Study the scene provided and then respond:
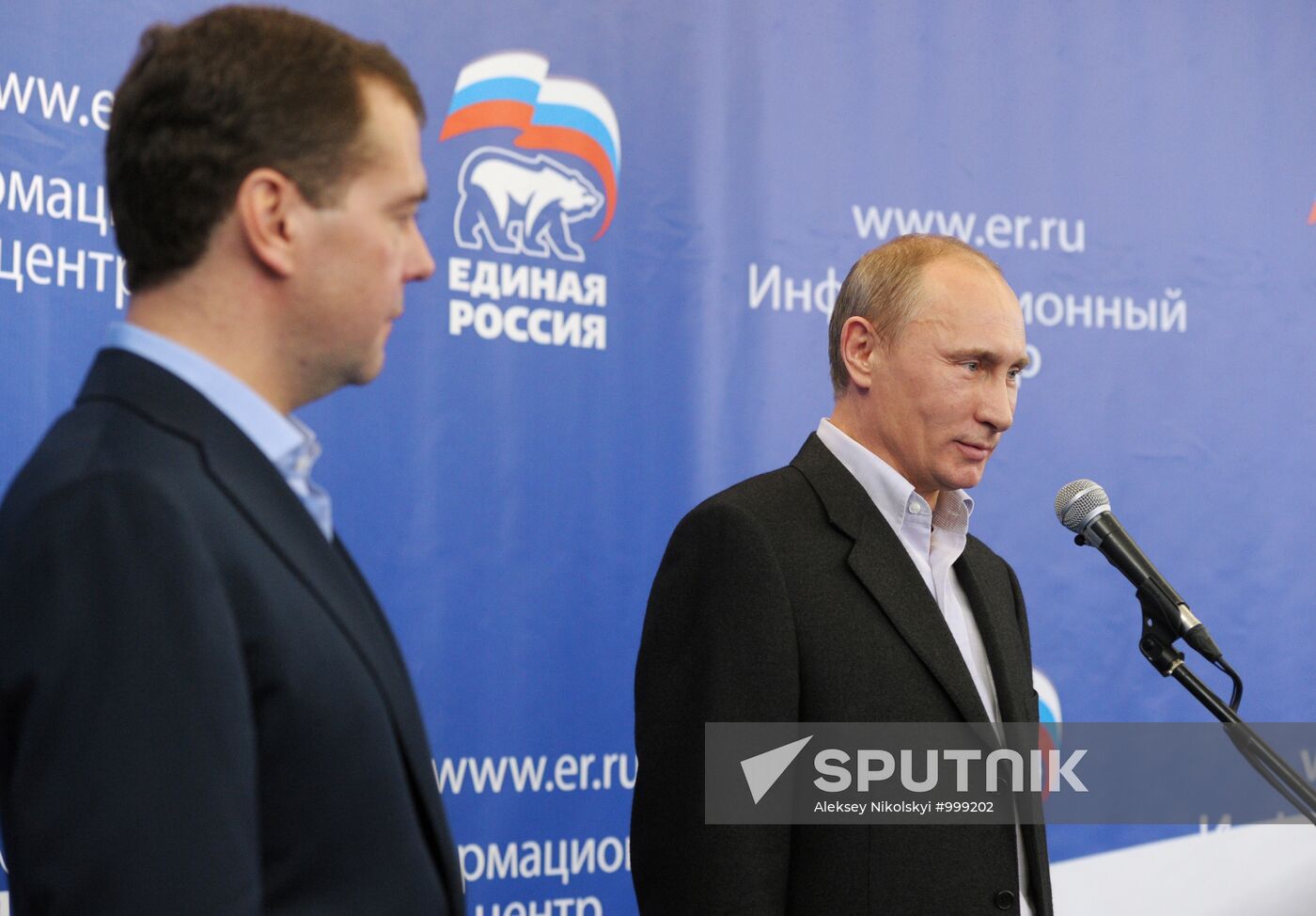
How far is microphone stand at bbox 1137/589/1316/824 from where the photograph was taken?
5.58 feet

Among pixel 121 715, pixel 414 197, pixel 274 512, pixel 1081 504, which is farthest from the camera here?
pixel 1081 504

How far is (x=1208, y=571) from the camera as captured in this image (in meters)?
3.42

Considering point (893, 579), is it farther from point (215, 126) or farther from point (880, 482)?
point (215, 126)

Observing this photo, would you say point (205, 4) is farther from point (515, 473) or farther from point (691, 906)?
point (691, 906)

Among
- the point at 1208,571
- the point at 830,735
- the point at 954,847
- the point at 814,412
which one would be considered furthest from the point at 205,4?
the point at 1208,571

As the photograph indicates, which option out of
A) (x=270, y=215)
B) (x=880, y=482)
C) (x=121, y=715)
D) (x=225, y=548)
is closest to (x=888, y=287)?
(x=880, y=482)

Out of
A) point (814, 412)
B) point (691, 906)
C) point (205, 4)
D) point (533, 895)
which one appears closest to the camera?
point (691, 906)

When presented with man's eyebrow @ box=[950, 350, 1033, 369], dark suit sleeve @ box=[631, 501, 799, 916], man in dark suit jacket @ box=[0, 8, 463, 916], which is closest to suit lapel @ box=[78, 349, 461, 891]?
man in dark suit jacket @ box=[0, 8, 463, 916]

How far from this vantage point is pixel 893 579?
1.97m

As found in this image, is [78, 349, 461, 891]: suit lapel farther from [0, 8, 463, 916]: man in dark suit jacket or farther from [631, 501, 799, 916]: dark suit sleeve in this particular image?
[631, 501, 799, 916]: dark suit sleeve

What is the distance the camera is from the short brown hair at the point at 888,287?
2111 millimetres

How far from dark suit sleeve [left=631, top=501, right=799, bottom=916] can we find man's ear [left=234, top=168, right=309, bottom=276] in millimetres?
945

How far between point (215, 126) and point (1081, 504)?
1293 millimetres

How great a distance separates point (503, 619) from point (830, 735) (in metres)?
1.02
